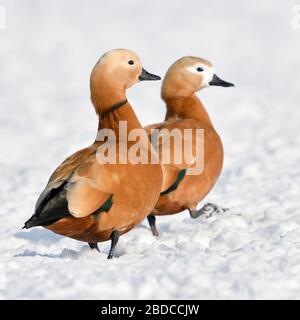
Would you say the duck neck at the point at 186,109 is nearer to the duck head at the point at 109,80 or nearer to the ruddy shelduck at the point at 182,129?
the ruddy shelduck at the point at 182,129

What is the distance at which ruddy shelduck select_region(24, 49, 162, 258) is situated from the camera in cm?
633

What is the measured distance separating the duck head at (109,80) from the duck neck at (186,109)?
1.78 m

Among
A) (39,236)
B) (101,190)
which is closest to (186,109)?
(39,236)

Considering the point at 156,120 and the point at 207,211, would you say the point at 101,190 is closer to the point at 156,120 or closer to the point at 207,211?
the point at 207,211

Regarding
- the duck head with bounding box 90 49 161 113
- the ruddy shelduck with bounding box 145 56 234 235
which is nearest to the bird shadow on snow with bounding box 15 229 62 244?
the ruddy shelduck with bounding box 145 56 234 235

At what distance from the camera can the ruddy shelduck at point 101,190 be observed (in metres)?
6.33

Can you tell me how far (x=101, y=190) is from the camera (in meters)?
6.47

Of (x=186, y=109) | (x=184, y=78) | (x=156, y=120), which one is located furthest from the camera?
(x=156, y=120)

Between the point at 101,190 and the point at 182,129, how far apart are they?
2.18 meters

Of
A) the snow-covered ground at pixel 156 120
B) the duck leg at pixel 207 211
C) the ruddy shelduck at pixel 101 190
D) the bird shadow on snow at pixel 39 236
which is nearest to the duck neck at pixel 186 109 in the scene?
the duck leg at pixel 207 211

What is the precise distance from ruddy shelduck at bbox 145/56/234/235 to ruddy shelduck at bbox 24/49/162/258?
98 centimetres

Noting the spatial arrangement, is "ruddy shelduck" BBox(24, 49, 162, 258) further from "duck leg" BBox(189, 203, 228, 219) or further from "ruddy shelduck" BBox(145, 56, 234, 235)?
"duck leg" BBox(189, 203, 228, 219)

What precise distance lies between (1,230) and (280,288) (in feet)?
14.8
